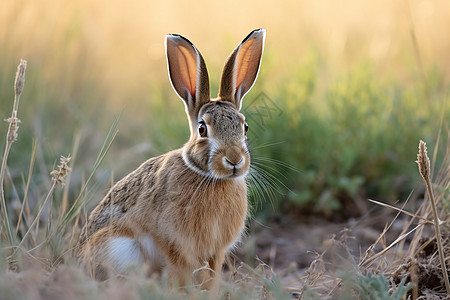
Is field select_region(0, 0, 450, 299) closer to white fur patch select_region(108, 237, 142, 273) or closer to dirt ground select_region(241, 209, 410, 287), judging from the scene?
dirt ground select_region(241, 209, 410, 287)

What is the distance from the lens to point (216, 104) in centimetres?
389

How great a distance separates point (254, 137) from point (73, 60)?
8.44 feet

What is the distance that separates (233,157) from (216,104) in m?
0.47

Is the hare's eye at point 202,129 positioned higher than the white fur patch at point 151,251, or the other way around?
the hare's eye at point 202,129

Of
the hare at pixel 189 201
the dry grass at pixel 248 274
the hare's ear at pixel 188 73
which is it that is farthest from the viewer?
the hare's ear at pixel 188 73

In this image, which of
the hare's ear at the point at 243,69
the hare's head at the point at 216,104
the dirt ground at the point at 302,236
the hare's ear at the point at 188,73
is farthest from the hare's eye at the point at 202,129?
the dirt ground at the point at 302,236

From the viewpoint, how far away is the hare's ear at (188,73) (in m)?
3.90

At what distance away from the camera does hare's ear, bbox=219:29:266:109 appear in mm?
3973

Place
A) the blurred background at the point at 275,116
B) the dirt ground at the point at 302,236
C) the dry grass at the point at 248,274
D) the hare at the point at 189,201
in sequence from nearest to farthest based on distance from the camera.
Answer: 1. the dry grass at the point at 248,274
2. the hare at the point at 189,201
3. the dirt ground at the point at 302,236
4. the blurred background at the point at 275,116

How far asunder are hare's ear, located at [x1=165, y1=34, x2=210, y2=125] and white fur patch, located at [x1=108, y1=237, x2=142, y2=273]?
0.81 m

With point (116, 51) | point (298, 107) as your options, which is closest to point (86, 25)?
point (116, 51)

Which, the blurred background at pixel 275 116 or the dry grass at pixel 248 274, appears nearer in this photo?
the dry grass at pixel 248 274

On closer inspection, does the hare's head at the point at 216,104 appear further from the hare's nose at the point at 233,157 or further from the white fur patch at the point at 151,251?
the white fur patch at the point at 151,251

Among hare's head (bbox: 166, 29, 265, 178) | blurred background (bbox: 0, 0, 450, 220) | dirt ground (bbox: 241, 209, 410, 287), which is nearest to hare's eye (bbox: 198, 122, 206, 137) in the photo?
hare's head (bbox: 166, 29, 265, 178)
